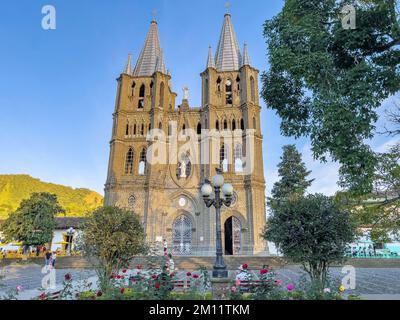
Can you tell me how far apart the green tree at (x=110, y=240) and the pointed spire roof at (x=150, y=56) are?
2873 centimetres

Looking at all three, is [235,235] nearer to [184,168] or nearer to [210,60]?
[184,168]

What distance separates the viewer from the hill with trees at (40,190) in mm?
74125

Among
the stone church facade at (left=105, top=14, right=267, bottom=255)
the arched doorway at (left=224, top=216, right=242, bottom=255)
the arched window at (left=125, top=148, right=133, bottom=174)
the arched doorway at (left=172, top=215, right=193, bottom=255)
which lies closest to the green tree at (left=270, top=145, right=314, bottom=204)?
the stone church facade at (left=105, top=14, right=267, bottom=255)

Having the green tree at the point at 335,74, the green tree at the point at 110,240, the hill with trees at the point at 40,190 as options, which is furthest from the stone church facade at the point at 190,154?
the hill with trees at the point at 40,190

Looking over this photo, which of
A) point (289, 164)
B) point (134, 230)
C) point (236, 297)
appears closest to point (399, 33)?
point (236, 297)

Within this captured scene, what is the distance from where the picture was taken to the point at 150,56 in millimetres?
36188

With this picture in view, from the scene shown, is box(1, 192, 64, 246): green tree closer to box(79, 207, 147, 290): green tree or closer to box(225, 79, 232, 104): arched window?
box(79, 207, 147, 290): green tree

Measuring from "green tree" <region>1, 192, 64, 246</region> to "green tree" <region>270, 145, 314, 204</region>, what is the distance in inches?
858

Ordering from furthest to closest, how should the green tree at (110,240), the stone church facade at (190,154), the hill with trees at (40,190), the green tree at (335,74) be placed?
the hill with trees at (40,190)
the stone church facade at (190,154)
the green tree at (110,240)
the green tree at (335,74)

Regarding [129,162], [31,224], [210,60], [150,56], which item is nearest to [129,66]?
[150,56]

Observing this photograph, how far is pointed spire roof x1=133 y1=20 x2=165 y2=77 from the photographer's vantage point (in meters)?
34.9

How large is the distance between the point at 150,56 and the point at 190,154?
15520 millimetres

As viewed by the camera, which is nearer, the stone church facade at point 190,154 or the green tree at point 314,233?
the green tree at point 314,233

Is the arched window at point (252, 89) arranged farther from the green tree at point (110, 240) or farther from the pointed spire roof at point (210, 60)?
the green tree at point (110, 240)
